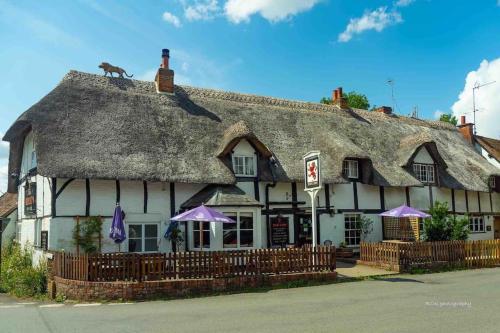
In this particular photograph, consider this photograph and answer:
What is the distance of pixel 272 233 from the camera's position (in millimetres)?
20047

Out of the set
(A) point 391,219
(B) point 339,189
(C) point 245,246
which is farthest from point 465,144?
(C) point 245,246

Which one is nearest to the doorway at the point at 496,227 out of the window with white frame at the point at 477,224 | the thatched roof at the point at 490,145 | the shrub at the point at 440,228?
the window with white frame at the point at 477,224

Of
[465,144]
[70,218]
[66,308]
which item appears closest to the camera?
[66,308]

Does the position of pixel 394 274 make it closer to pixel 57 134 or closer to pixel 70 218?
pixel 70 218

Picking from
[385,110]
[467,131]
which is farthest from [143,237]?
[467,131]

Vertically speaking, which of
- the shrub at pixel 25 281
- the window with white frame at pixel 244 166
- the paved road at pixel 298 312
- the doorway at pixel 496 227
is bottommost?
the paved road at pixel 298 312

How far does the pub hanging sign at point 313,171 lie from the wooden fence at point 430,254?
392 cm

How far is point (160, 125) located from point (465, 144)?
21463 millimetres

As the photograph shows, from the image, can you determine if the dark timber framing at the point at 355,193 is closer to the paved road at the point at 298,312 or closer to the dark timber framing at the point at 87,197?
the paved road at the point at 298,312

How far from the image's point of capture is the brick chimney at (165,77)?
22.2m

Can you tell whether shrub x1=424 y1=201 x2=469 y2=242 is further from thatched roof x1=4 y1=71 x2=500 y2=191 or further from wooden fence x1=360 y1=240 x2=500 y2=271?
thatched roof x1=4 y1=71 x2=500 y2=191

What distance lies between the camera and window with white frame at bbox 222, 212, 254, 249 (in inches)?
711

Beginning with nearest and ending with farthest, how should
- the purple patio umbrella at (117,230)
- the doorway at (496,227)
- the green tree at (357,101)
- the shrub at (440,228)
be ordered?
the purple patio umbrella at (117,230) → the shrub at (440,228) → the doorway at (496,227) → the green tree at (357,101)

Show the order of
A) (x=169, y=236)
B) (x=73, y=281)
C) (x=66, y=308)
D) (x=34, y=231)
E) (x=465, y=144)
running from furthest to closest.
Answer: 1. (x=465, y=144)
2. (x=34, y=231)
3. (x=169, y=236)
4. (x=73, y=281)
5. (x=66, y=308)
